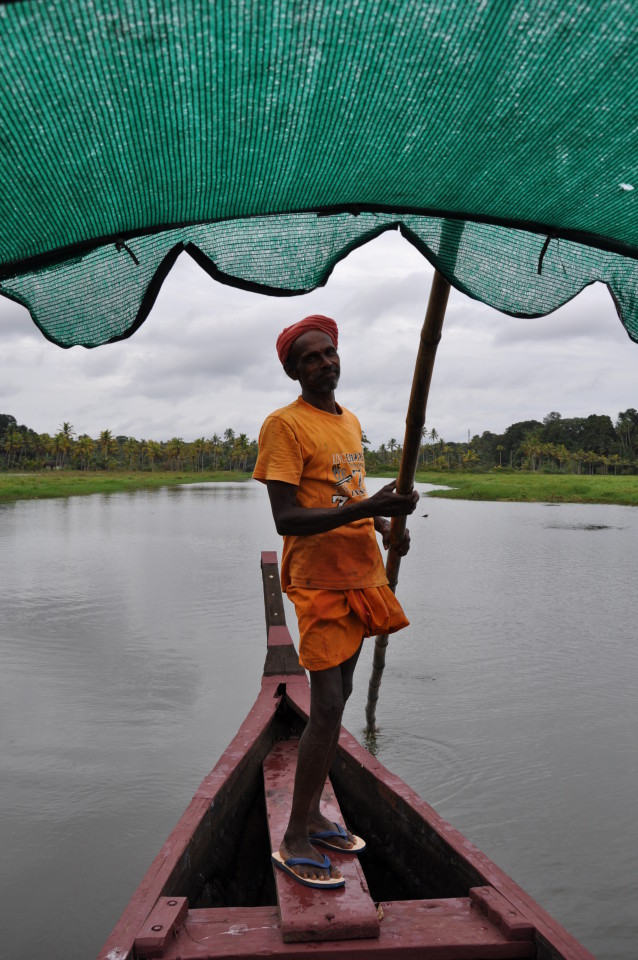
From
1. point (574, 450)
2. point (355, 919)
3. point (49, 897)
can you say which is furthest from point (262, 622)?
point (574, 450)

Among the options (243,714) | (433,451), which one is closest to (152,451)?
(433,451)

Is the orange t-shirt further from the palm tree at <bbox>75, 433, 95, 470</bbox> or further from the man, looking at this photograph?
the palm tree at <bbox>75, 433, 95, 470</bbox>

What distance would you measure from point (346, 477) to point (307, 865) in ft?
3.72

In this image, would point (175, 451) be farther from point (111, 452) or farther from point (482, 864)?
point (482, 864)

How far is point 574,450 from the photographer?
71562 mm

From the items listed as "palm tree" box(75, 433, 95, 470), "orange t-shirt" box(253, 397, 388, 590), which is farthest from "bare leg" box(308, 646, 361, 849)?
"palm tree" box(75, 433, 95, 470)

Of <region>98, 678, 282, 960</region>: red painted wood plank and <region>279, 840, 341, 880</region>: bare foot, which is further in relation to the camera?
<region>279, 840, 341, 880</region>: bare foot

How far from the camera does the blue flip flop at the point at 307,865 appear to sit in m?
2.06

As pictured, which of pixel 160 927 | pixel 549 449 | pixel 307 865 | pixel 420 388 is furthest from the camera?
pixel 549 449

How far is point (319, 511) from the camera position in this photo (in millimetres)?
2055

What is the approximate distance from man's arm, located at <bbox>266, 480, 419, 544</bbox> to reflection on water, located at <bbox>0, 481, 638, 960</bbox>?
2251mm

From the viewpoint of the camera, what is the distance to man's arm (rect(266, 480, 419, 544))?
80.4 inches

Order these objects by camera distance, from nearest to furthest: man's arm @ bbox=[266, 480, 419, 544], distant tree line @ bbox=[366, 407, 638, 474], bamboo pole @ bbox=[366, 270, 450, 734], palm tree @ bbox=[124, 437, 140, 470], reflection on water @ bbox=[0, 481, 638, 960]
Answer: man's arm @ bbox=[266, 480, 419, 544] → bamboo pole @ bbox=[366, 270, 450, 734] → reflection on water @ bbox=[0, 481, 638, 960] → distant tree line @ bbox=[366, 407, 638, 474] → palm tree @ bbox=[124, 437, 140, 470]

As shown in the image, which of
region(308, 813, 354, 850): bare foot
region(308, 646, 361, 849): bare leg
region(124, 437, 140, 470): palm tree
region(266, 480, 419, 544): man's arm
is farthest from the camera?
region(124, 437, 140, 470): palm tree
